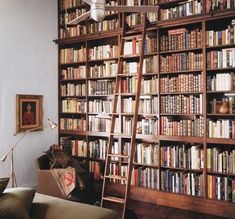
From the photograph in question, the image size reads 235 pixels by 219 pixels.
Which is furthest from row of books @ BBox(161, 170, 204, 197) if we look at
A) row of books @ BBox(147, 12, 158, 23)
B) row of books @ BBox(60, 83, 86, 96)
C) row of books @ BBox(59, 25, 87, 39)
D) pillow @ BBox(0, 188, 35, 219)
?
row of books @ BBox(59, 25, 87, 39)

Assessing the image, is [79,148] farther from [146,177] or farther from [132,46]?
[132,46]

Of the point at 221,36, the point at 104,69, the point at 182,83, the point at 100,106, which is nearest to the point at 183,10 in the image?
the point at 221,36

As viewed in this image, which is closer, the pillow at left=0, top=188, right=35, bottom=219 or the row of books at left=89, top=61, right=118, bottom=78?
the pillow at left=0, top=188, right=35, bottom=219

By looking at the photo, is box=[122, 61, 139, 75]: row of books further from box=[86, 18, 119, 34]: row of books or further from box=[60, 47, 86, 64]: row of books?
box=[60, 47, 86, 64]: row of books

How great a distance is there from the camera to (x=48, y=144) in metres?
4.96

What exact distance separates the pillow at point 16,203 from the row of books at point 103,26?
2.95m

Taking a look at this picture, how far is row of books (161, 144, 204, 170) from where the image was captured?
380 cm

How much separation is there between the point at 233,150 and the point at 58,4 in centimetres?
365

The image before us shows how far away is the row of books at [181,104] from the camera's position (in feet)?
12.5

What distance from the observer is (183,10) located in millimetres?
3887

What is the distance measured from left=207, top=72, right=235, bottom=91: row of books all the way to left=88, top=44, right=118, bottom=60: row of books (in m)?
1.49

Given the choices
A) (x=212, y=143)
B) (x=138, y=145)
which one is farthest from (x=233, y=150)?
(x=138, y=145)

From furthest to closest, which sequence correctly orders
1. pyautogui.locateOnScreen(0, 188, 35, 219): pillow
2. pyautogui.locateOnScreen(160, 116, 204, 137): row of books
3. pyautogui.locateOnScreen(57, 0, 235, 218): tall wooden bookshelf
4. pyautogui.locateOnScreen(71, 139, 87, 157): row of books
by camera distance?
pyautogui.locateOnScreen(71, 139, 87, 157): row of books < pyautogui.locateOnScreen(160, 116, 204, 137): row of books < pyautogui.locateOnScreen(57, 0, 235, 218): tall wooden bookshelf < pyautogui.locateOnScreen(0, 188, 35, 219): pillow

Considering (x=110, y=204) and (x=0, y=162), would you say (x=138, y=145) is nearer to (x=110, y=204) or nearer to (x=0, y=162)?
(x=110, y=204)
